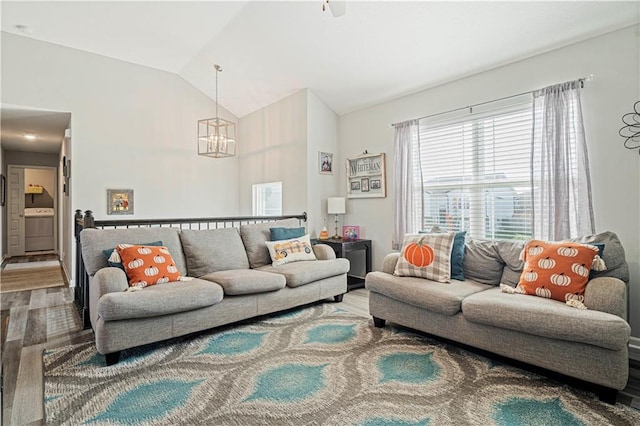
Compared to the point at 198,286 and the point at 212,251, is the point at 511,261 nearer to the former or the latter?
the point at 198,286

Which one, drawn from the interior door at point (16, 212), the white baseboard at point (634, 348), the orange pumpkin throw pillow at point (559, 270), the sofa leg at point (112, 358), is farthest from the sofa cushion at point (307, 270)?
the interior door at point (16, 212)

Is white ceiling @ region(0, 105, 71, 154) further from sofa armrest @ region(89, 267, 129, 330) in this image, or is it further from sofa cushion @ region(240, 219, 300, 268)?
sofa armrest @ region(89, 267, 129, 330)

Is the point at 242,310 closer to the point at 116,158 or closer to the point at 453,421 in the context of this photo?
the point at 453,421

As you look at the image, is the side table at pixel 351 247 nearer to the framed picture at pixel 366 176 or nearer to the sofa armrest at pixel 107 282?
the framed picture at pixel 366 176

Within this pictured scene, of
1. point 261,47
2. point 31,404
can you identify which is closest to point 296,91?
Result: point 261,47

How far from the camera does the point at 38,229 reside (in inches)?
347

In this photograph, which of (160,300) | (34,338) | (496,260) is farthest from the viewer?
(496,260)

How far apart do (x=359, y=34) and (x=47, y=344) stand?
406 centimetres

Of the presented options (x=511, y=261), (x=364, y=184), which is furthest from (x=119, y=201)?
(x=511, y=261)

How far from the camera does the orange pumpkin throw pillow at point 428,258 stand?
10.0ft

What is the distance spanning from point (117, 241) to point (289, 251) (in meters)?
1.70

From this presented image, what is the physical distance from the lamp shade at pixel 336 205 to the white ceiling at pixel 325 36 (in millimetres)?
1391

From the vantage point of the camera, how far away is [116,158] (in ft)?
17.4

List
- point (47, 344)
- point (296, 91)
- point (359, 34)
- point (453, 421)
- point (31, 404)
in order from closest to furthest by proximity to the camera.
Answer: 1. point (453, 421)
2. point (31, 404)
3. point (47, 344)
4. point (359, 34)
5. point (296, 91)
